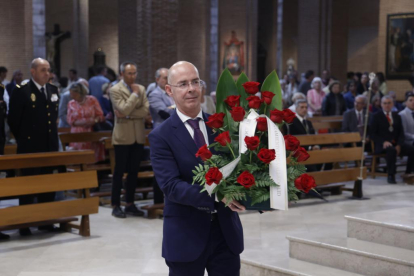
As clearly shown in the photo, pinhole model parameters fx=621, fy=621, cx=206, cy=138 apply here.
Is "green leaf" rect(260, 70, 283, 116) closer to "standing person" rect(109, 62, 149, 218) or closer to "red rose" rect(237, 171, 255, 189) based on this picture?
"red rose" rect(237, 171, 255, 189)

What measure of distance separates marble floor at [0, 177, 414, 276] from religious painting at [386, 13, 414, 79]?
10066mm

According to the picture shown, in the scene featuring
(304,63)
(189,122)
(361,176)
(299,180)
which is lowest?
(361,176)

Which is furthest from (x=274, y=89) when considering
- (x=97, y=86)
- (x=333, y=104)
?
(x=97, y=86)

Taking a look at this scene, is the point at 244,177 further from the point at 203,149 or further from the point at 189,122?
the point at 189,122

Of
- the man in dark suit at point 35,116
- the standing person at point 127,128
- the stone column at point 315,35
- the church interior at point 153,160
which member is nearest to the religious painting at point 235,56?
the church interior at point 153,160

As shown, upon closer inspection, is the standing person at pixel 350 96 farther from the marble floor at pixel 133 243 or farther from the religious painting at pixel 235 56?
the religious painting at pixel 235 56

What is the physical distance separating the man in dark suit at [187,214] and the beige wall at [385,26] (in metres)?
15.9

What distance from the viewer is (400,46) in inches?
701

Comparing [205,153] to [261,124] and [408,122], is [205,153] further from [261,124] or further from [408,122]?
[408,122]

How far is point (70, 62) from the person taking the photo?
23016 mm

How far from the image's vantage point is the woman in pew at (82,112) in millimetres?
9172

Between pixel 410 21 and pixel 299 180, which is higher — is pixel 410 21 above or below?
above

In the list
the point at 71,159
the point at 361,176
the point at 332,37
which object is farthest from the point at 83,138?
the point at 332,37

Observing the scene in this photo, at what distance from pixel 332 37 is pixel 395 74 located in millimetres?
3247
